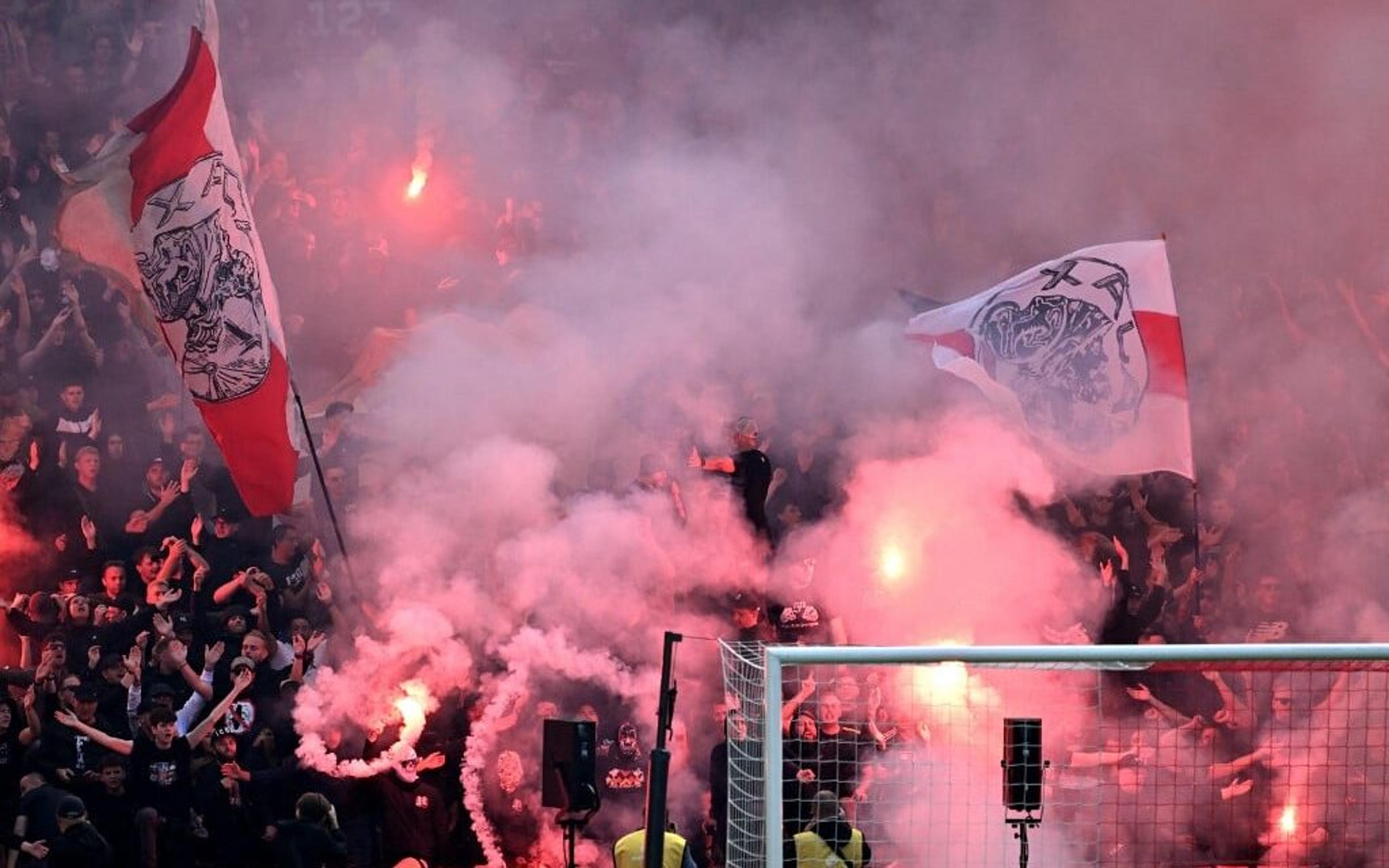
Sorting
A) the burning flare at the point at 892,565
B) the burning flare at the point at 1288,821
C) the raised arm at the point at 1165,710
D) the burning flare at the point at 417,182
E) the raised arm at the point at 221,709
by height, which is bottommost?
the burning flare at the point at 1288,821

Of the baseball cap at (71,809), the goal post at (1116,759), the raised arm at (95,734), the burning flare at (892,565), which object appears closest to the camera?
the baseball cap at (71,809)

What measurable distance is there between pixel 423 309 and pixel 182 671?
7.57ft

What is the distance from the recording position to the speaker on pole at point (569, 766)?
677 centimetres

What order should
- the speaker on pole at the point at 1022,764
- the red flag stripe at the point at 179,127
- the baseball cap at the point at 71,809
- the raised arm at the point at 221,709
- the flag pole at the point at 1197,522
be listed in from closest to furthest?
the speaker on pole at the point at 1022,764 < the baseball cap at the point at 71,809 < the red flag stripe at the point at 179,127 < the raised arm at the point at 221,709 < the flag pole at the point at 1197,522

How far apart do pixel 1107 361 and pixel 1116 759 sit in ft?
7.15

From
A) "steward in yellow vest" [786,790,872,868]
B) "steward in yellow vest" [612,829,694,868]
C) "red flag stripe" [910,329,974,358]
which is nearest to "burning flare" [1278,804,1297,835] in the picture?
"red flag stripe" [910,329,974,358]

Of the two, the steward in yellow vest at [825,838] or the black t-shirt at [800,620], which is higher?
the black t-shirt at [800,620]

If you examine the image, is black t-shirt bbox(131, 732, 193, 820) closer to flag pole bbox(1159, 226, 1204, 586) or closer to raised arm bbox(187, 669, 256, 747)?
raised arm bbox(187, 669, 256, 747)

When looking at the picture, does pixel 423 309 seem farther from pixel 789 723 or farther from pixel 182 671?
pixel 789 723

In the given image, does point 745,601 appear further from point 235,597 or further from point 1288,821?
point 1288,821

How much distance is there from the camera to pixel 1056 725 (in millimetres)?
9633

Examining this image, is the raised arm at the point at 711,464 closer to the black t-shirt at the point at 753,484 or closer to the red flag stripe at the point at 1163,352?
the black t-shirt at the point at 753,484

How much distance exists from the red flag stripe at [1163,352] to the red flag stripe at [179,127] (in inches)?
189

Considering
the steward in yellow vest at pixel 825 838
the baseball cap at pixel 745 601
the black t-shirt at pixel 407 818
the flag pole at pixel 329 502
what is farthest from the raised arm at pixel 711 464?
the steward in yellow vest at pixel 825 838
